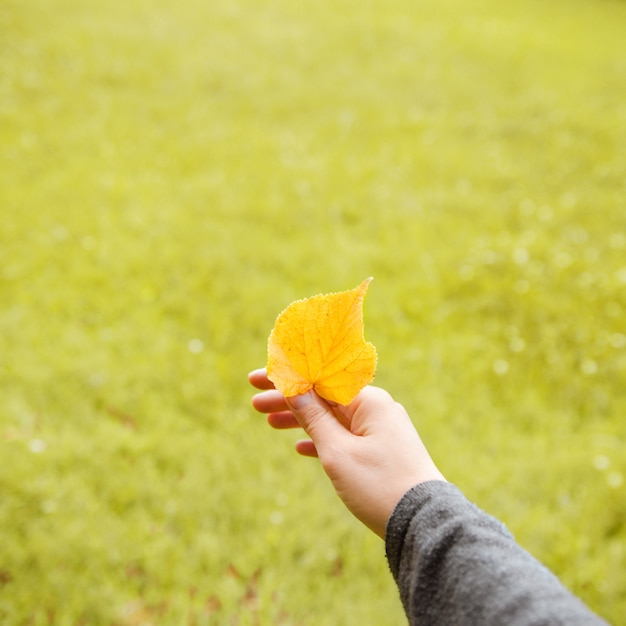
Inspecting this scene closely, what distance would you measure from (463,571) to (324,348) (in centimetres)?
53

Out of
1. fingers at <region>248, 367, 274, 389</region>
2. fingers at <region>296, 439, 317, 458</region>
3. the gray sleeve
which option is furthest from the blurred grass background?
the gray sleeve

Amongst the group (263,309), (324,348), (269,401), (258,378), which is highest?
(324,348)

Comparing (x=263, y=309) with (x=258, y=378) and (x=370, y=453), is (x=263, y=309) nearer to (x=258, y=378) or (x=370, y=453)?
(x=258, y=378)

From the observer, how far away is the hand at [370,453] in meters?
1.32

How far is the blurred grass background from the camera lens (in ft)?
8.52

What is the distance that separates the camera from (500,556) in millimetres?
1103

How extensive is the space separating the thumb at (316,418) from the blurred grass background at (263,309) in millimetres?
1369

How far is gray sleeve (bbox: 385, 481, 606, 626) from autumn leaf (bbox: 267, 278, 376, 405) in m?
0.28

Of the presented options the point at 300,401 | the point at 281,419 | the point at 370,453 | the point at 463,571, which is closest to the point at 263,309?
the point at 281,419

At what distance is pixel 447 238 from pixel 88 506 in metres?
3.25

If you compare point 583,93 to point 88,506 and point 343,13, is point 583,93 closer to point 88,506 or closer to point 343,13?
point 343,13

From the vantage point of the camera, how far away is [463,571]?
111cm

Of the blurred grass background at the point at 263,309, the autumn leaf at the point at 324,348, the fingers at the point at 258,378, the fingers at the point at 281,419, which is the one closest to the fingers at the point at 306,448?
the fingers at the point at 281,419

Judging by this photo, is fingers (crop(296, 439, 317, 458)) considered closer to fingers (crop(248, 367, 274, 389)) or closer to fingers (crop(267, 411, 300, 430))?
fingers (crop(267, 411, 300, 430))
